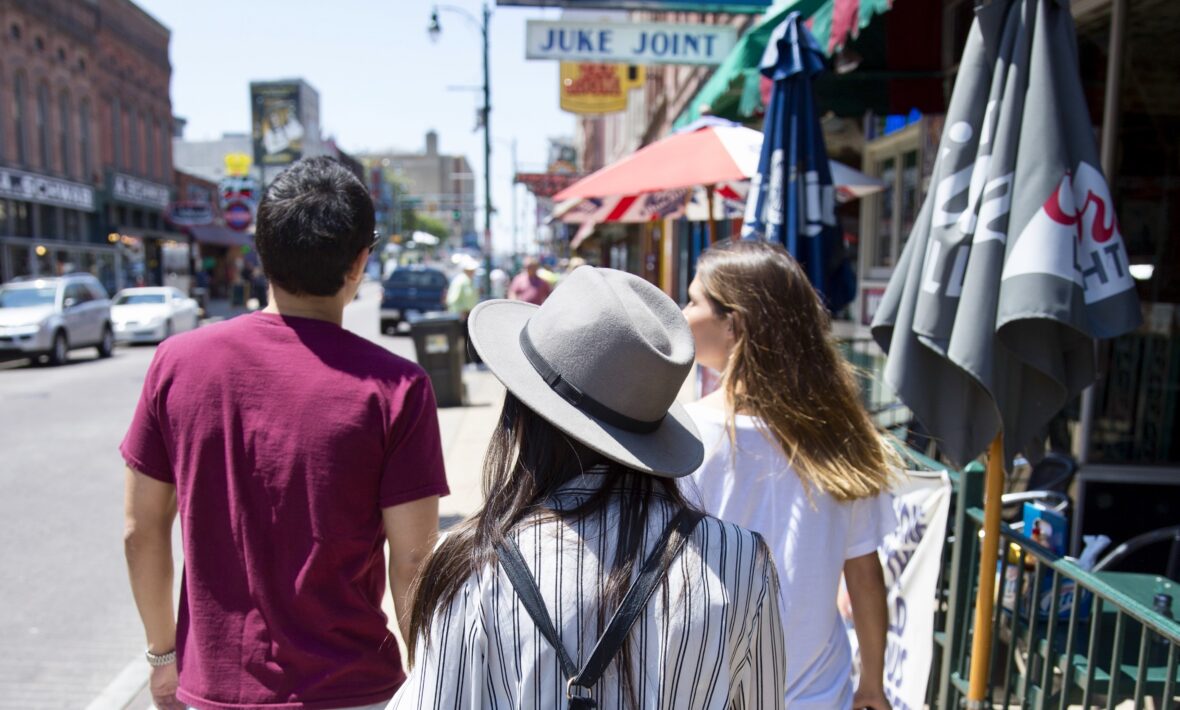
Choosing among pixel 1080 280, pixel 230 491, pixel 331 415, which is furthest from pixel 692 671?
pixel 1080 280

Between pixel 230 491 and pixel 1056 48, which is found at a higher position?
pixel 1056 48

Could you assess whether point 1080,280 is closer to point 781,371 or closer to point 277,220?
point 781,371

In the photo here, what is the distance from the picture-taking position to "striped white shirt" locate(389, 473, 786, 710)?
123 cm

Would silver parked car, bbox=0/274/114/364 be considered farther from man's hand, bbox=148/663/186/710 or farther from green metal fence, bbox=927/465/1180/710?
green metal fence, bbox=927/465/1180/710

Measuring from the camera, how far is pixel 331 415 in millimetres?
1896

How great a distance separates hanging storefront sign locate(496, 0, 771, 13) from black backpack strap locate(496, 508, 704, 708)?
7.09 m

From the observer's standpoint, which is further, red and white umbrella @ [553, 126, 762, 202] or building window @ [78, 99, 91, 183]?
building window @ [78, 99, 91, 183]

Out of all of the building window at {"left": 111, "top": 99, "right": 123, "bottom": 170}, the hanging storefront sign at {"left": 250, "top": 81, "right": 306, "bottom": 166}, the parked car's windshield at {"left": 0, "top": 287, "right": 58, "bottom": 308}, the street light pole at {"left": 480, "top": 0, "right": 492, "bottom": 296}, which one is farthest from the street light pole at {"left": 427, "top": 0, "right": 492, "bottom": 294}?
the hanging storefront sign at {"left": 250, "top": 81, "right": 306, "bottom": 166}

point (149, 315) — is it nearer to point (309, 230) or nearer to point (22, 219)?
point (22, 219)

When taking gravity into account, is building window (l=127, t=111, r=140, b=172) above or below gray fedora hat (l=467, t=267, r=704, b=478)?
above

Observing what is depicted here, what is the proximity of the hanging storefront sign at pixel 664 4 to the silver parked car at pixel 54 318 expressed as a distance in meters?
12.0

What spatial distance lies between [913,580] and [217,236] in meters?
50.5

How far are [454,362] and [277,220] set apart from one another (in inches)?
372

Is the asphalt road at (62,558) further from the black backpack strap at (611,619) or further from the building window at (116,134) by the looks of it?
the building window at (116,134)
